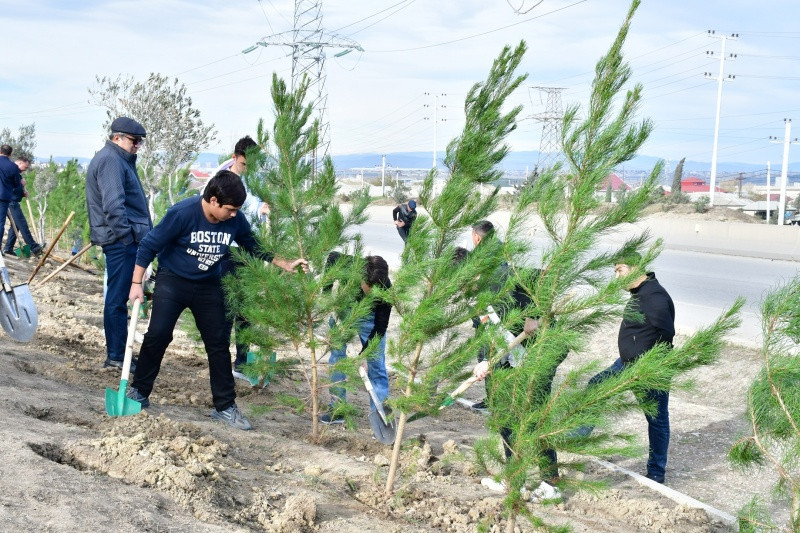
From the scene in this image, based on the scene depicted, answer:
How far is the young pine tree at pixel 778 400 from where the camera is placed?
304cm

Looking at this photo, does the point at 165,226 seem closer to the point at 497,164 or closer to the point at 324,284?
the point at 324,284

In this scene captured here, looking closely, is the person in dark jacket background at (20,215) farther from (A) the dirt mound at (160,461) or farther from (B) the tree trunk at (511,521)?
(B) the tree trunk at (511,521)

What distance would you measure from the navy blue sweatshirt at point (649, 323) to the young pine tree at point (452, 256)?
136 cm

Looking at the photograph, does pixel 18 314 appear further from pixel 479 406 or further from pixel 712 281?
pixel 712 281

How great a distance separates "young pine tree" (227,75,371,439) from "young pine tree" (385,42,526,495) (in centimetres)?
80

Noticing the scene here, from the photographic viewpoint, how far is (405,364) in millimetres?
4633

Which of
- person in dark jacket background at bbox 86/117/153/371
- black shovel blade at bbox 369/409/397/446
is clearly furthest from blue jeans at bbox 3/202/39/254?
black shovel blade at bbox 369/409/397/446

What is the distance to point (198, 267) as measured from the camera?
17.2 feet

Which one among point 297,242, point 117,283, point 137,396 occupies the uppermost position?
point 297,242

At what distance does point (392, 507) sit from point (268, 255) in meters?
1.83

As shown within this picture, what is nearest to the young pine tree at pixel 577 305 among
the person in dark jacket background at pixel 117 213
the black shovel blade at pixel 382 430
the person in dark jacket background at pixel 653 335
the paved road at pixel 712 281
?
the person in dark jacket background at pixel 653 335

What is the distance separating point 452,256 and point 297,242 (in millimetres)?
1386

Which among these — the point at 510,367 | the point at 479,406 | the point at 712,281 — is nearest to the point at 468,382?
the point at 510,367

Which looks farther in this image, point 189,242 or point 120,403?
point 189,242
